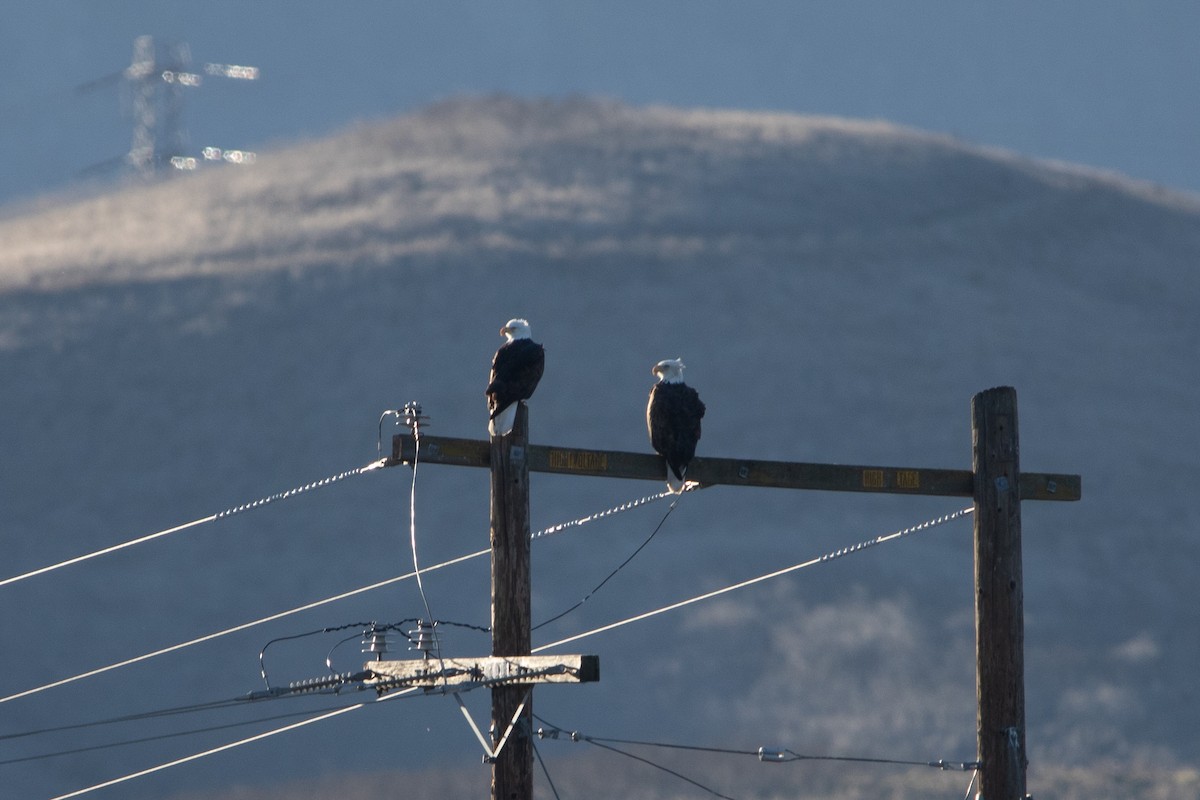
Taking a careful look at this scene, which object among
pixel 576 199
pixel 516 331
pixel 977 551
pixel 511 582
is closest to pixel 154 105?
pixel 576 199

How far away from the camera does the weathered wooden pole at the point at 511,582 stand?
39.5 ft

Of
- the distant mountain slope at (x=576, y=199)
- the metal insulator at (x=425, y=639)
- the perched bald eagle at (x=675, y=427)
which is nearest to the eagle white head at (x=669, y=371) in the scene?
the perched bald eagle at (x=675, y=427)

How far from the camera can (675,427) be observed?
13039 millimetres

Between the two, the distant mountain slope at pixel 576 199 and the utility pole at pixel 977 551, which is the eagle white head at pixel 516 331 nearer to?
the utility pole at pixel 977 551

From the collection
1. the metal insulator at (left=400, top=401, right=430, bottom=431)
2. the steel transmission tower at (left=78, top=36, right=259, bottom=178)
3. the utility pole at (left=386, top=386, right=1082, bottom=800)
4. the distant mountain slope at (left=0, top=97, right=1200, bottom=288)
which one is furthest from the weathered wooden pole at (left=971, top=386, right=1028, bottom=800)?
the steel transmission tower at (left=78, top=36, right=259, bottom=178)

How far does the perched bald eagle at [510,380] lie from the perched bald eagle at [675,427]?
83cm

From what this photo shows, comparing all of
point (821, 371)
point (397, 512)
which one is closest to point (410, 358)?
point (397, 512)

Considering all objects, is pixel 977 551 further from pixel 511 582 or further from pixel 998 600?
pixel 511 582

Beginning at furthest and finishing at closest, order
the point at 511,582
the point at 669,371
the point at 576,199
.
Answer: the point at 576,199
the point at 669,371
the point at 511,582

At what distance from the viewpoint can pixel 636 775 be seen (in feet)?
107

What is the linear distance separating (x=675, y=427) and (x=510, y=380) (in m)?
1.17

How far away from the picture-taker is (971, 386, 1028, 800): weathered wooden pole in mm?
12195

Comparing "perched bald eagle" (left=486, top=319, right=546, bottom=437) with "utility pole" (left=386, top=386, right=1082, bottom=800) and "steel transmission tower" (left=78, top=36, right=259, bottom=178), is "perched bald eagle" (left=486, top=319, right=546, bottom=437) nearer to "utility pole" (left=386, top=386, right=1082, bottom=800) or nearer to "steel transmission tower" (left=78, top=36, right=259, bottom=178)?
"utility pole" (left=386, top=386, right=1082, bottom=800)

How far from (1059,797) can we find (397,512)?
1612 cm
